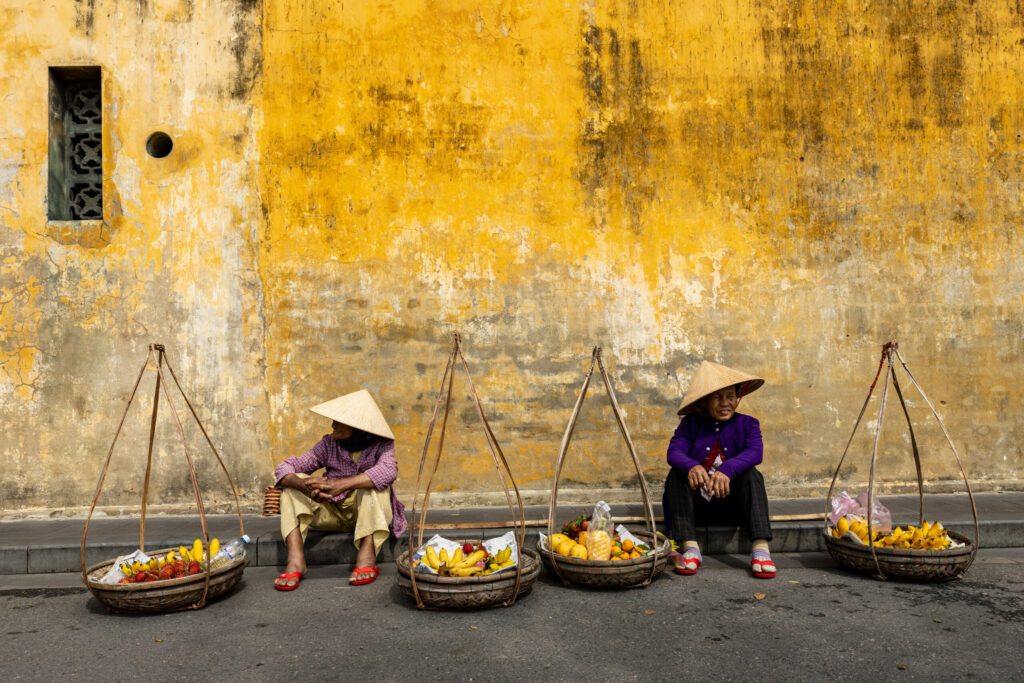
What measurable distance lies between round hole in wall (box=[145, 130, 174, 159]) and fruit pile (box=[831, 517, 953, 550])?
5905mm

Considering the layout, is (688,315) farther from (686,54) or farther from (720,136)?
(686,54)

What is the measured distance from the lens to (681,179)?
700 centimetres

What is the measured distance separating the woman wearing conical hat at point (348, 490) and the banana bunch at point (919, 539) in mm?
2909

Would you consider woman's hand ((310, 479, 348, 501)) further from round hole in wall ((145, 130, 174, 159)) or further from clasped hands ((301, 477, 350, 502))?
round hole in wall ((145, 130, 174, 159))

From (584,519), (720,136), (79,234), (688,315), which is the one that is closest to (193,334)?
(79,234)

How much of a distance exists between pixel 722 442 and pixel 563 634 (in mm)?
1972

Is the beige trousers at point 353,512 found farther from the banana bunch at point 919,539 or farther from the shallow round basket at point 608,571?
the banana bunch at point 919,539

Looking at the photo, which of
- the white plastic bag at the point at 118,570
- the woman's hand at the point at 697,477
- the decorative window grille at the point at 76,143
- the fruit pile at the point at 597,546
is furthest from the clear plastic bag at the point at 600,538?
the decorative window grille at the point at 76,143

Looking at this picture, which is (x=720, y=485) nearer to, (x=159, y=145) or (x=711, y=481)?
(x=711, y=481)

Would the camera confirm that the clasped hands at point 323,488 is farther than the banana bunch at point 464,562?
Yes

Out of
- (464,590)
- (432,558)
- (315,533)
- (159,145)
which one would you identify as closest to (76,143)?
(159,145)

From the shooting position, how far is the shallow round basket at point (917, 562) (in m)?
A: 4.47

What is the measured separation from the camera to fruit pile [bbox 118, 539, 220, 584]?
4238mm

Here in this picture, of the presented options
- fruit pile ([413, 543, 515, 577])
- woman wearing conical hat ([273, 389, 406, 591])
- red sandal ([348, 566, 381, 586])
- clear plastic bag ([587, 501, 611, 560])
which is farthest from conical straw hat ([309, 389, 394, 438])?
clear plastic bag ([587, 501, 611, 560])
